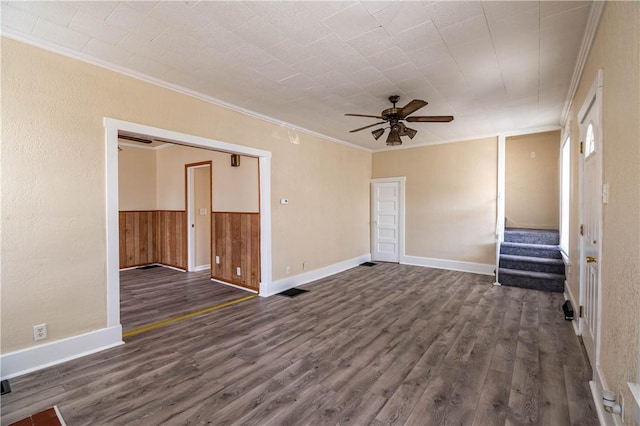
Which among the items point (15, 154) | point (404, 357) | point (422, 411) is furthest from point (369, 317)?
point (15, 154)

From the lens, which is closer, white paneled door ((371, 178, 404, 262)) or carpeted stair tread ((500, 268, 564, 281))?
carpeted stair tread ((500, 268, 564, 281))

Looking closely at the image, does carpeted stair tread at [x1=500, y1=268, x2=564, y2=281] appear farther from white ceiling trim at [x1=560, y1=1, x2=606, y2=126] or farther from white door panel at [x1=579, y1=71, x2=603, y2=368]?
white ceiling trim at [x1=560, y1=1, x2=606, y2=126]

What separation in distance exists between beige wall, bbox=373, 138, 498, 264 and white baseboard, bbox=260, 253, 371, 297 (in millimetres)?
1356

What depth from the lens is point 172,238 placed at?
682cm

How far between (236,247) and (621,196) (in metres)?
4.81

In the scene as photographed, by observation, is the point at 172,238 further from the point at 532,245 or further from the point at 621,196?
the point at 532,245

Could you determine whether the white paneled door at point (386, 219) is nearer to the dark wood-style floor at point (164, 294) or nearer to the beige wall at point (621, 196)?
the dark wood-style floor at point (164, 294)

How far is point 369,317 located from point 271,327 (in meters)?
1.22

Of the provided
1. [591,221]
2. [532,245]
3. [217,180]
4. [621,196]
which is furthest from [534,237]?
[217,180]

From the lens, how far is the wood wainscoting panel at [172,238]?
21.6 feet

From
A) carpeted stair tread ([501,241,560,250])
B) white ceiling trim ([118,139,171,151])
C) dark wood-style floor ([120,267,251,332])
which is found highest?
white ceiling trim ([118,139,171,151])

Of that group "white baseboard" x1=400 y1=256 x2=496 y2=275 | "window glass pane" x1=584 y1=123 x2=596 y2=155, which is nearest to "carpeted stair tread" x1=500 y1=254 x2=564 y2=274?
"white baseboard" x1=400 y1=256 x2=496 y2=275

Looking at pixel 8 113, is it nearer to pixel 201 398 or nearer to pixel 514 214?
pixel 201 398

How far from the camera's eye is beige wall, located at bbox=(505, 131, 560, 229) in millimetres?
6742
